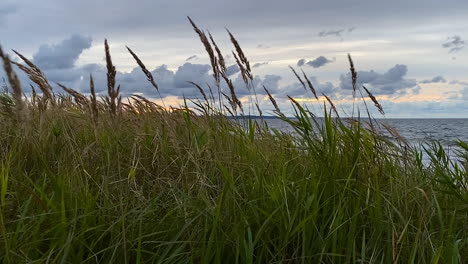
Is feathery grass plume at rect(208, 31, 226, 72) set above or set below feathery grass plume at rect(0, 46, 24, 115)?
above

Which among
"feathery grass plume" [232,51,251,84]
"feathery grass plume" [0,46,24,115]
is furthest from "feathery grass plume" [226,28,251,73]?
"feathery grass plume" [0,46,24,115]

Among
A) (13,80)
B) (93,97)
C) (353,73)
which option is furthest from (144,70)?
(13,80)

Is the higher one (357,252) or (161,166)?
(161,166)

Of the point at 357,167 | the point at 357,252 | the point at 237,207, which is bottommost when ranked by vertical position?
the point at 357,252

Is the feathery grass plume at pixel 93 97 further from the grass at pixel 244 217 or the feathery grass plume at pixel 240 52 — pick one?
the feathery grass plume at pixel 240 52

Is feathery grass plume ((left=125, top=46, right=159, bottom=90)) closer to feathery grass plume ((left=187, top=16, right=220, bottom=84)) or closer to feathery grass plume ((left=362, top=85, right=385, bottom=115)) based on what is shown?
feathery grass plume ((left=187, top=16, right=220, bottom=84))

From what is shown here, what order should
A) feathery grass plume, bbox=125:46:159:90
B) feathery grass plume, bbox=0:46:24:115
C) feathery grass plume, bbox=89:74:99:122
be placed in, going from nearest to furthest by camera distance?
1. feathery grass plume, bbox=0:46:24:115
2. feathery grass plume, bbox=89:74:99:122
3. feathery grass plume, bbox=125:46:159:90

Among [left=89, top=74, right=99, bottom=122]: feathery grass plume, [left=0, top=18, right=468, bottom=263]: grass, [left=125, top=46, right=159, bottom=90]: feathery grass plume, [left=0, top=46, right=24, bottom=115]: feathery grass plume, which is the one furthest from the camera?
[left=125, top=46, right=159, bottom=90]: feathery grass plume

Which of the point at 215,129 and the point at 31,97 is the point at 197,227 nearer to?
the point at 215,129

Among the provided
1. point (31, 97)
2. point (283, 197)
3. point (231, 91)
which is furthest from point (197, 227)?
point (31, 97)

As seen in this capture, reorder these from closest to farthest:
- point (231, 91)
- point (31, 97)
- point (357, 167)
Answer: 1. point (357, 167)
2. point (231, 91)
3. point (31, 97)

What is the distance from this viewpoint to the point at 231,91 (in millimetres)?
3414

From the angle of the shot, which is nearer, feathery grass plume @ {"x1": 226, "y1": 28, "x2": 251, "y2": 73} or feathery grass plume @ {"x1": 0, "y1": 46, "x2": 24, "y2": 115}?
feathery grass plume @ {"x1": 0, "y1": 46, "x2": 24, "y2": 115}

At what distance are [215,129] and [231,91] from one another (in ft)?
1.50
